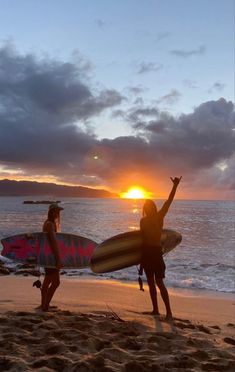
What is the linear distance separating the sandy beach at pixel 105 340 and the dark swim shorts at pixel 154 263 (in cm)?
71

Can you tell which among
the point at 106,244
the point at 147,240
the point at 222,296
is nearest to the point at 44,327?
the point at 147,240

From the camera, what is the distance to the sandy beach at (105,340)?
4.50 metres

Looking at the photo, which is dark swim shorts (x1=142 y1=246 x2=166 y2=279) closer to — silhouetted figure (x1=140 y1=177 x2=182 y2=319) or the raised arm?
silhouetted figure (x1=140 y1=177 x2=182 y2=319)

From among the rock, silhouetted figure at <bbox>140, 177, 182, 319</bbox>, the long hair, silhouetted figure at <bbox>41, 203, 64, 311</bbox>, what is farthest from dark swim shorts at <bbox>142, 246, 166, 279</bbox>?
the rock

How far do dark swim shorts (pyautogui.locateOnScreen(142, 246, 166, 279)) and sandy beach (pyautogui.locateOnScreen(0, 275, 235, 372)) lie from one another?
0.71 meters

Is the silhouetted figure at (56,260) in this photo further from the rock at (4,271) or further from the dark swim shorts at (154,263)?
the rock at (4,271)

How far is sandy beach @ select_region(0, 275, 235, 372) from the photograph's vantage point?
14.8 feet

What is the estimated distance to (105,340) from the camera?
5.26 meters

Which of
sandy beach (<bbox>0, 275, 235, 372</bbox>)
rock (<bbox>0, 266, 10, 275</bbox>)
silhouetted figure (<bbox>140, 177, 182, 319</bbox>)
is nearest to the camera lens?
sandy beach (<bbox>0, 275, 235, 372</bbox>)

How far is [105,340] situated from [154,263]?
2.07 m

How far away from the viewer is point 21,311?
22.3 ft

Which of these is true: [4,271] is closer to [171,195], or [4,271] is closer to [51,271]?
[51,271]

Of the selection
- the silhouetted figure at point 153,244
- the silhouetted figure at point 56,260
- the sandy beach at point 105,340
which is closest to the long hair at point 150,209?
the silhouetted figure at point 153,244

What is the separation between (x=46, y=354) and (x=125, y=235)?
12.5ft
